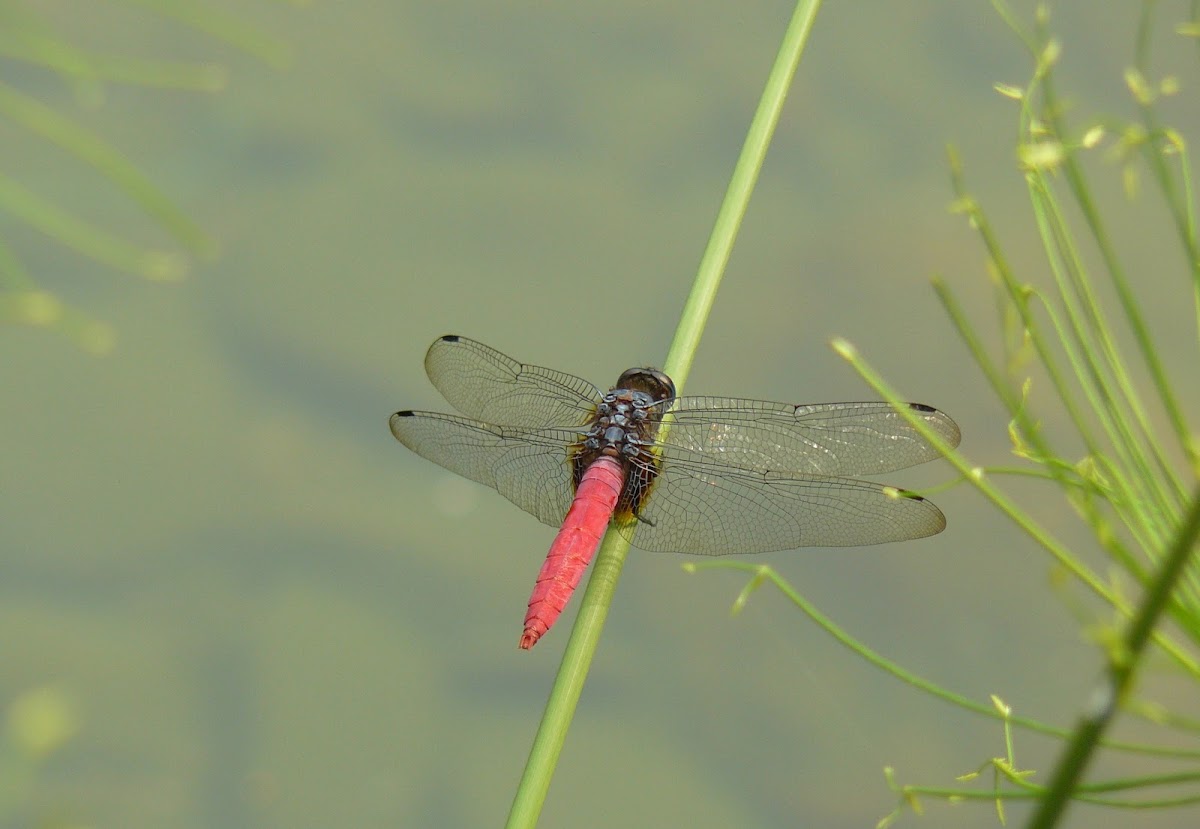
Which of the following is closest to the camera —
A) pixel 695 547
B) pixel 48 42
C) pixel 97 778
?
pixel 48 42

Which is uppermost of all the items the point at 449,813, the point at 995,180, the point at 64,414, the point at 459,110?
the point at 995,180

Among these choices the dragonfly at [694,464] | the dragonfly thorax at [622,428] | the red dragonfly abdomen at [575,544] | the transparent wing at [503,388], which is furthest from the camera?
the transparent wing at [503,388]

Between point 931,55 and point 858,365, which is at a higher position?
point 931,55

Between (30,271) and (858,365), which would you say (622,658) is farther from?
(858,365)

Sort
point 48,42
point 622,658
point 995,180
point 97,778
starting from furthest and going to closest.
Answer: point 995,180, point 622,658, point 97,778, point 48,42

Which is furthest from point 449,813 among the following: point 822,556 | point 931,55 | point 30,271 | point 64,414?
point 931,55

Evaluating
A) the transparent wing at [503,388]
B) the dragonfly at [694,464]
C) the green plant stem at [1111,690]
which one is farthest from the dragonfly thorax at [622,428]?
the green plant stem at [1111,690]

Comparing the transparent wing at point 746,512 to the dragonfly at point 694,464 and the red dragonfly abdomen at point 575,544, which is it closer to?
the dragonfly at point 694,464

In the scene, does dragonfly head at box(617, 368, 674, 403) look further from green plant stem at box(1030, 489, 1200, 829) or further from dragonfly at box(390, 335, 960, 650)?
green plant stem at box(1030, 489, 1200, 829)
